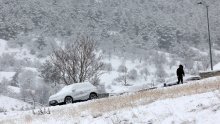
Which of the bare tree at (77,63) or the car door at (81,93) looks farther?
the bare tree at (77,63)

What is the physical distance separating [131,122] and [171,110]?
1114mm

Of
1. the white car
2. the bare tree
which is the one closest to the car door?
the white car

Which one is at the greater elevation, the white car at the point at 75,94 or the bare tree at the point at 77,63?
the bare tree at the point at 77,63

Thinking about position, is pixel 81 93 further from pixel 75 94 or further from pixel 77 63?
pixel 77 63

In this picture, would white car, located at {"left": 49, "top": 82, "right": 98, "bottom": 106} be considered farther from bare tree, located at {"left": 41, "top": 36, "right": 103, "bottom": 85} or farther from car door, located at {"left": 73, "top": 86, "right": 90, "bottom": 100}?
bare tree, located at {"left": 41, "top": 36, "right": 103, "bottom": 85}

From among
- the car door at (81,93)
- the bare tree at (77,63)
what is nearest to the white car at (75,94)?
the car door at (81,93)

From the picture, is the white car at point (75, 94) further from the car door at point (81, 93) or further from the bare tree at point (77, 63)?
the bare tree at point (77, 63)

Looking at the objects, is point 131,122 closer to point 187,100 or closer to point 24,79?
point 187,100

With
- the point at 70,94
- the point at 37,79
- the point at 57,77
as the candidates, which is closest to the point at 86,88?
the point at 70,94

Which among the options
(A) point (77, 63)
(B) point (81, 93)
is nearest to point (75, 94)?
(B) point (81, 93)

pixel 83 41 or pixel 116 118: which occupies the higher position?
pixel 83 41

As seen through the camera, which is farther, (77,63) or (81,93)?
(77,63)

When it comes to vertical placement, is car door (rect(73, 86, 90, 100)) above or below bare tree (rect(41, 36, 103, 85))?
below

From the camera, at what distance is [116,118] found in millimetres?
13586
